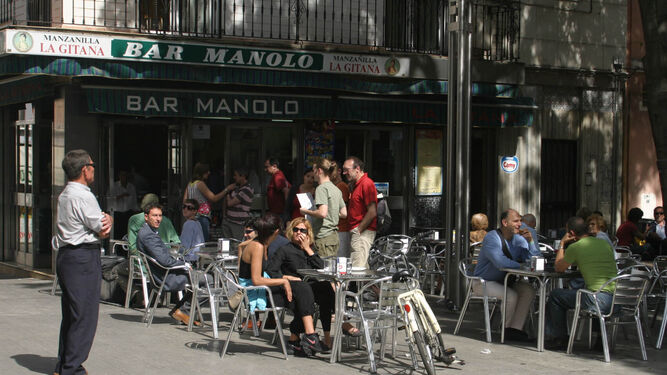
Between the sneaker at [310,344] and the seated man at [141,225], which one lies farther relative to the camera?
the seated man at [141,225]

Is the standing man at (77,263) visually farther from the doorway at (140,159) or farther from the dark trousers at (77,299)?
the doorway at (140,159)

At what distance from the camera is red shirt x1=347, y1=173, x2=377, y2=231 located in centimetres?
1179

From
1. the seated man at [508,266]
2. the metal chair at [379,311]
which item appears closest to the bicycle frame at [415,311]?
the metal chair at [379,311]

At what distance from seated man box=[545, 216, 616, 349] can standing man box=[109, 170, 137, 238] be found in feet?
24.7

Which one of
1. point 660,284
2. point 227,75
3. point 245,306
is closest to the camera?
point 245,306

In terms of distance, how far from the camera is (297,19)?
53.5 ft

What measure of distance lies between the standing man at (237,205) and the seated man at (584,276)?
233 inches

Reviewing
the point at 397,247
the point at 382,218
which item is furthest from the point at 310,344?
the point at 397,247

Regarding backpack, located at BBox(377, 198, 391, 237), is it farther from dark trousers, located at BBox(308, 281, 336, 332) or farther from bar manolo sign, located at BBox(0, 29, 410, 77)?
dark trousers, located at BBox(308, 281, 336, 332)

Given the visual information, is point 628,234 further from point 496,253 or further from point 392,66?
point 496,253

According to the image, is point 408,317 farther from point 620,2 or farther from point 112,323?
point 620,2

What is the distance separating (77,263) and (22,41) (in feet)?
22.9

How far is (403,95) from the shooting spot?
17094 mm

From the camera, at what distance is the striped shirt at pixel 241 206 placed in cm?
1462
